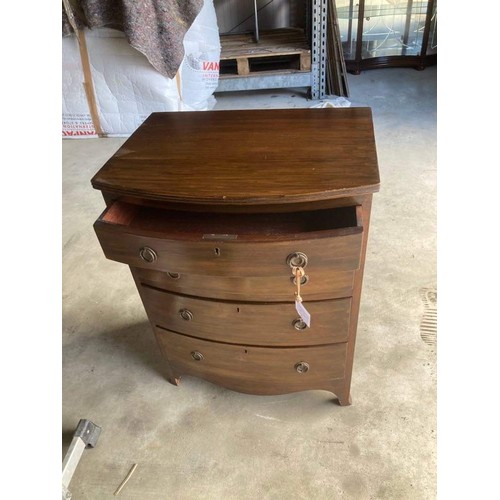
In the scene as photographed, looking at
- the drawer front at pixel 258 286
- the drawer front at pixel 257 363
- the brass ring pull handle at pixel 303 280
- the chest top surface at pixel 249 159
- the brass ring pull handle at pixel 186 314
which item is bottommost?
the drawer front at pixel 257 363

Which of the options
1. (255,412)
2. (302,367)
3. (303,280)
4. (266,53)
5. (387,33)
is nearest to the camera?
(303,280)

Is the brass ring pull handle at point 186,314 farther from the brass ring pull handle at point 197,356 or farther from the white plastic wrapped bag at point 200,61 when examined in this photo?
the white plastic wrapped bag at point 200,61

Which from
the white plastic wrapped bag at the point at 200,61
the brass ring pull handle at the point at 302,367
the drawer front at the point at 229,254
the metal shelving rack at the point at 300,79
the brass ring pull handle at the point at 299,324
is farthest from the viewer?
the metal shelving rack at the point at 300,79

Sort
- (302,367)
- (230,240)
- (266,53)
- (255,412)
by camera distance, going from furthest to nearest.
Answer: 1. (266,53)
2. (255,412)
3. (302,367)
4. (230,240)

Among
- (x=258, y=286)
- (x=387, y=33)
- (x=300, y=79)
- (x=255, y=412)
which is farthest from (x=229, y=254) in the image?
(x=387, y=33)

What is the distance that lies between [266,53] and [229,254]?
2.54 m

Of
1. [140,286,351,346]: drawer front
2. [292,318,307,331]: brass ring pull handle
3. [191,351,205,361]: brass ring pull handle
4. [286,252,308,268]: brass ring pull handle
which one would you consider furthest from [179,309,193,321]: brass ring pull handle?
[286,252,308,268]: brass ring pull handle

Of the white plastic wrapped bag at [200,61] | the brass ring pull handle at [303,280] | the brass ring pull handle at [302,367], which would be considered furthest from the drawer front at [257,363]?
the white plastic wrapped bag at [200,61]

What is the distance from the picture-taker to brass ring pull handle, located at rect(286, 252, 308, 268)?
78 centimetres

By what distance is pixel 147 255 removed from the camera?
856 millimetres

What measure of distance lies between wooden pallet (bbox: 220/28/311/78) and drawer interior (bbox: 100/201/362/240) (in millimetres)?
2340

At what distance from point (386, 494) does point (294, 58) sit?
2.94 meters

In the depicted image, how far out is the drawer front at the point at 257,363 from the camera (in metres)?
1.08

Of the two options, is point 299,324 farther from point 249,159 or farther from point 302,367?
point 249,159
